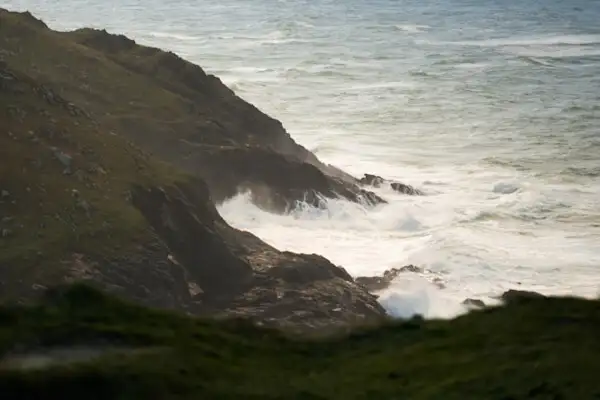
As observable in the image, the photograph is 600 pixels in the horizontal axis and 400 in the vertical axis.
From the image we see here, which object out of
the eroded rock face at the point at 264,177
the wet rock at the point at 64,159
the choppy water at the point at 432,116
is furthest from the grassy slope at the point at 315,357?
the eroded rock face at the point at 264,177

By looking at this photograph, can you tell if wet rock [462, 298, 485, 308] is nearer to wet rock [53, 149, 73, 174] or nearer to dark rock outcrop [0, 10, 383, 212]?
dark rock outcrop [0, 10, 383, 212]

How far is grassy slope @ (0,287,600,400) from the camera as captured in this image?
1098cm

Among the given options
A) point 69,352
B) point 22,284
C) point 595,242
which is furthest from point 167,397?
point 595,242

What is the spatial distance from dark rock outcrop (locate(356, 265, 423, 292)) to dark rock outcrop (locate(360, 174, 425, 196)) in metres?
10.3

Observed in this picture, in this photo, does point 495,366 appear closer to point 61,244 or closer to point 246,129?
point 61,244

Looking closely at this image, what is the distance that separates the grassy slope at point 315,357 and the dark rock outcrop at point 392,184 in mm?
26831

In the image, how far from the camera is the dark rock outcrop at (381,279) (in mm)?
29344

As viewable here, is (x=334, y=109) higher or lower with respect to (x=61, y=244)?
higher

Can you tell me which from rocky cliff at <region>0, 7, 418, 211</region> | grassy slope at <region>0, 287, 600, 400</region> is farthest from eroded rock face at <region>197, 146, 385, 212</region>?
grassy slope at <region>0, 287, 600, 400</region>

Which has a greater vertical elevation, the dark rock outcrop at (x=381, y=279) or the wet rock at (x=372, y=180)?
the wet rock at (x=372, y=180)

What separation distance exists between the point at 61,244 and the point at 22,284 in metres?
1.81

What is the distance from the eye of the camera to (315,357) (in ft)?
43.4

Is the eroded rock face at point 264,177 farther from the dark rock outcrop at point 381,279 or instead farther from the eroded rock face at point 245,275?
the dark rock outcrop at point 381,279

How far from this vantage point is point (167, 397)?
35.2 ft
